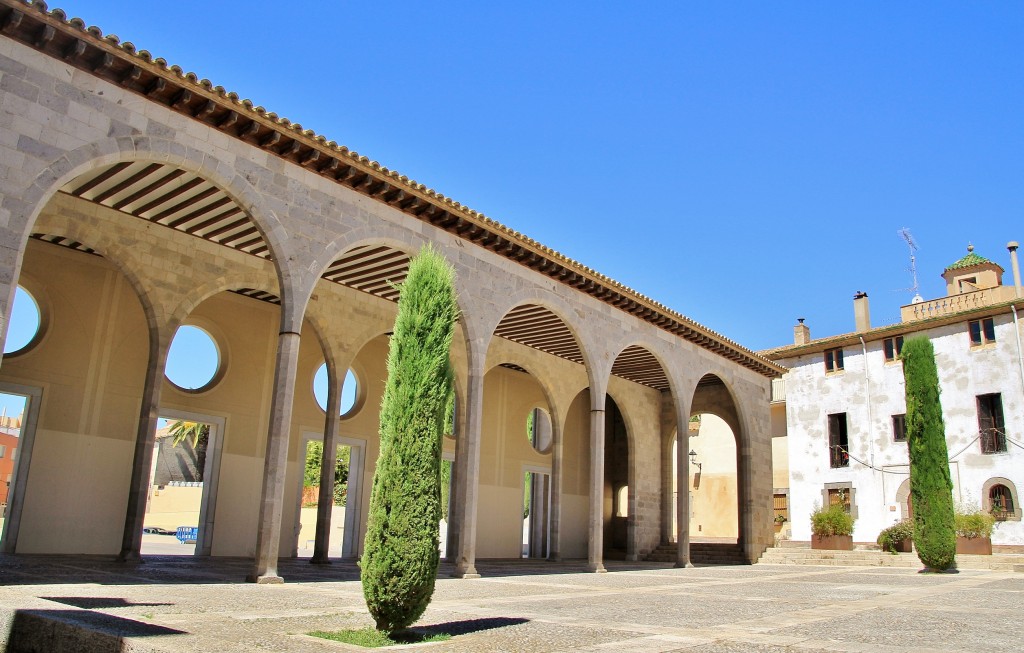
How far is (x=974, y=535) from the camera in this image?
65.1ft

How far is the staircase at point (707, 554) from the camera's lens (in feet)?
68.9

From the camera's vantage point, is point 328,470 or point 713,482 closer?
point 328,470

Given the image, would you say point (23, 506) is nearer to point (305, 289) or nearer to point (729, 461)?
point (305, 289)

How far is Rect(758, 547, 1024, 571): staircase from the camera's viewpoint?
735 inches

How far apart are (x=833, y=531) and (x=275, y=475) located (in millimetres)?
17033

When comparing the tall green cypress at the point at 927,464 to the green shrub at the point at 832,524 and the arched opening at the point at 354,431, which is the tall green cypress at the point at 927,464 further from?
the arched opening at the point at 354,431

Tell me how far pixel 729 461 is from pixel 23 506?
26.9 m

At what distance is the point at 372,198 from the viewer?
1152 centimetres

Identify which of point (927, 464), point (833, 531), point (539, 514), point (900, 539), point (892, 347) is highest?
point (892, 347)

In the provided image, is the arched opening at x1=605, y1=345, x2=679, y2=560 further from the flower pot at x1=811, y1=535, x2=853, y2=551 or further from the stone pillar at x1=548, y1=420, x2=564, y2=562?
the flower pot at x1=811, y1=535, x2=853, y2=551

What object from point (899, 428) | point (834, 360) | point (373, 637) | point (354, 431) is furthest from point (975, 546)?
point (373, 637)

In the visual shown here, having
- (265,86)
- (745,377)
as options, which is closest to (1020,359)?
(745,377)

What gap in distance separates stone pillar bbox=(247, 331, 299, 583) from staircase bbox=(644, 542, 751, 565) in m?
14.0

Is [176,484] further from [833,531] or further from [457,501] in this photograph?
[833,531]
